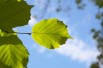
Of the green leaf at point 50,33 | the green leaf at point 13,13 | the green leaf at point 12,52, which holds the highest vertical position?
the green leaf at point 50,33

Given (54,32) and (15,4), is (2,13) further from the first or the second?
(54,32)

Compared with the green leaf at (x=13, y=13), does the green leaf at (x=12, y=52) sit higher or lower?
lower

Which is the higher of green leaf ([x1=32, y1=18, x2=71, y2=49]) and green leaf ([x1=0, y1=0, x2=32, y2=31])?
green leaf ([x1=32, y1=18, x2=71, y2=49])
